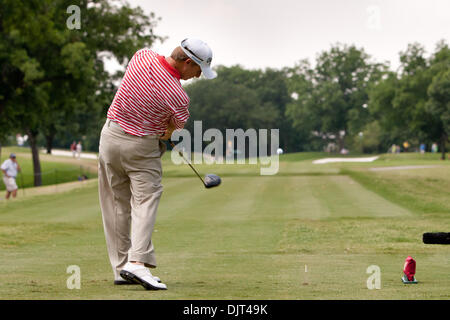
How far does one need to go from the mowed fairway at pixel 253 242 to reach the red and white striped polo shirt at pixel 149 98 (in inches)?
57.8

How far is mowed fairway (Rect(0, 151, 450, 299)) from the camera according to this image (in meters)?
6.78

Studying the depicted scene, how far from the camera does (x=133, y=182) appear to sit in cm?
702

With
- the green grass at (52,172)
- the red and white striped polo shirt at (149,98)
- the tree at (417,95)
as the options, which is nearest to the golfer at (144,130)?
the red and white striped polo shirt at (149,98)

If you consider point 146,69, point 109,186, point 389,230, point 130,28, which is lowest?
point 389,230

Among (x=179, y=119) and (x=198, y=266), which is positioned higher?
(x=179, y=119)

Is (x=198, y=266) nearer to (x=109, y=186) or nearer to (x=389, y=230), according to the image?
(x=109, y=186)

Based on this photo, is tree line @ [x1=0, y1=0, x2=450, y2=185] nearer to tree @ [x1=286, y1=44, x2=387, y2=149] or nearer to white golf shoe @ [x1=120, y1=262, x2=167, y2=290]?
tree @ [x1=286, y1=44, x2=387, y2=149]

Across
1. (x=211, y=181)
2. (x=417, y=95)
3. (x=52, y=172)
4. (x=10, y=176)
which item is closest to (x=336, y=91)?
(x=417, y=95)

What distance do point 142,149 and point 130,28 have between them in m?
37.4

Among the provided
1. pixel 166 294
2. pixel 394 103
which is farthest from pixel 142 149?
pixel 394 103

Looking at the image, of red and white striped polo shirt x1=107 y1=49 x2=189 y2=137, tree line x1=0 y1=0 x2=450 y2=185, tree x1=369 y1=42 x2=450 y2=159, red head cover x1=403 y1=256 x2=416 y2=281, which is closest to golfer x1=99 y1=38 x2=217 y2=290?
red and white striped polo shirt x1=107 y1=49 x2=189 y2=137

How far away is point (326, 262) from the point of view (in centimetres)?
966

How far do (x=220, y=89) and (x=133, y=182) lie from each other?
392 feet
